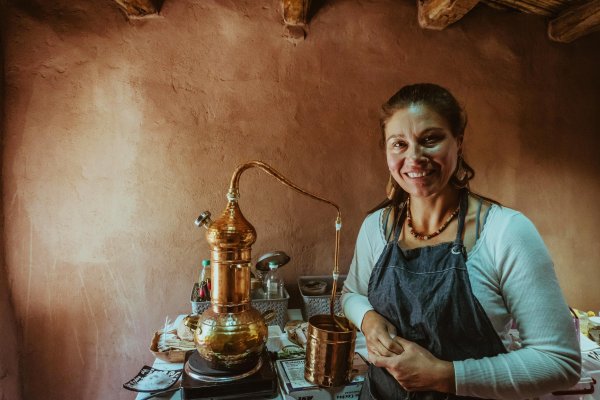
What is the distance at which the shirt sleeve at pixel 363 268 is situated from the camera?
135 centimetres

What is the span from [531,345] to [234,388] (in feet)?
3.01

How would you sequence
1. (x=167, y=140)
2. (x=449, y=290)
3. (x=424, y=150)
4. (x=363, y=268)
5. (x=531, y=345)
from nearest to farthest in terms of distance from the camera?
(x=531, y=345)
(x=449, y=290)
(x=424, y=150)
(x=363, y=268)
(x=167, y=140)

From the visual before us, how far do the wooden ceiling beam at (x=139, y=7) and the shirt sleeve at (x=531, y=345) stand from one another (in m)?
2.28

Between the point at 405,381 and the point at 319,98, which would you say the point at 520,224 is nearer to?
the point at 405,381

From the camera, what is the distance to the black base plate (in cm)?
112

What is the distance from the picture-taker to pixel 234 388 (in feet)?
3.78

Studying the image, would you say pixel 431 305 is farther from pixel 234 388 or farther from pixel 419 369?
pixel 234 388

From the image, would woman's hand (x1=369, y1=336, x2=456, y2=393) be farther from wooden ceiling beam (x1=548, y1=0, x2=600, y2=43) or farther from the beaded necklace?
wooden ceiling beam (x1=548, y1=0, x2=600, y2=43)

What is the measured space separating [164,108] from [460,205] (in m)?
1.85

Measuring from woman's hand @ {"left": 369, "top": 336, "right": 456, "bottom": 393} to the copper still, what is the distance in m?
0.47

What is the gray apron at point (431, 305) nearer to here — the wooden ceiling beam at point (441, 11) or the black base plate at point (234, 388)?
the black base plate at point (234, 388)

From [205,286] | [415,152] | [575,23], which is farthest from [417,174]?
[575,23]

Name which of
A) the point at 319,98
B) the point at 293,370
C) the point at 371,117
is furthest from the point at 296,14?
the point at 293,370

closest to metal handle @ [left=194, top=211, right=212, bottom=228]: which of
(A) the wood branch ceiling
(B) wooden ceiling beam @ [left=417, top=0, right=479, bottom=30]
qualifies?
(A) the wood branch ceiling
